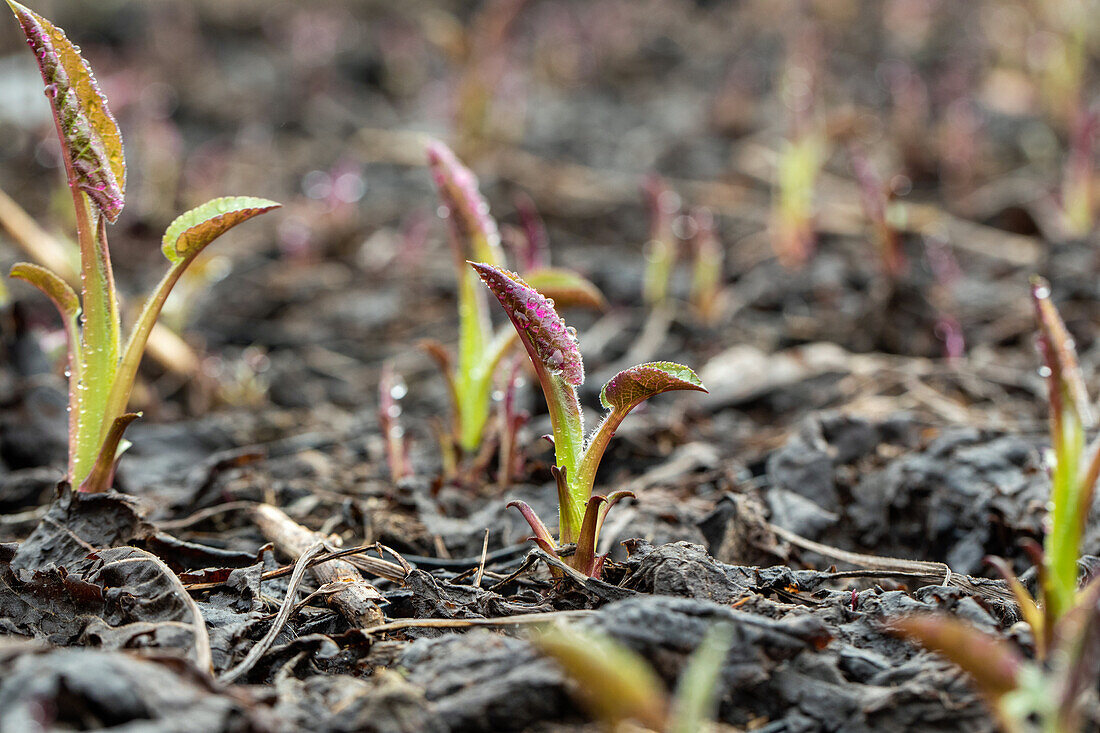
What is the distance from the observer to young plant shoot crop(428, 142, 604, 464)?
75.8 inches

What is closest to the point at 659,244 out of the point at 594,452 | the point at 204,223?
the point at 594,452

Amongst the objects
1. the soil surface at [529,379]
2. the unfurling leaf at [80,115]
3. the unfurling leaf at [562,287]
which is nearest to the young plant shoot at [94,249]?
the unfurling leaf at [80,115]

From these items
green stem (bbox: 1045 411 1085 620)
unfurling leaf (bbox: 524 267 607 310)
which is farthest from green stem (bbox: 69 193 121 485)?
green stem (bbox: 1045 411 1085 620)

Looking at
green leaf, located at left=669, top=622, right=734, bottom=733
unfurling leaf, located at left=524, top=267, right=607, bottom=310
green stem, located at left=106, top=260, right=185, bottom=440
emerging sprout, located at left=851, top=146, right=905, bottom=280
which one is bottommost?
green leaf, located at left=669, top=622, right=734, bottom=733

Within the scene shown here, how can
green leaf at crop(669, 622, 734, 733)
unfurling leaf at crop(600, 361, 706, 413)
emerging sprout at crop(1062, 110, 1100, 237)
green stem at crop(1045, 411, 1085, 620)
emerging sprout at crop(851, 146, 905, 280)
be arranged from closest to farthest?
green leaf at crop(669, 622, 734, 733) < green stem at crop(1045, 411, 1085, 620) < unfurling leaf at crop(600, 361, 706, 413) < emerging sprout at crop(851, 146, 905, 280) < emerging sprout at crop(1062, 110, 1100, 237)

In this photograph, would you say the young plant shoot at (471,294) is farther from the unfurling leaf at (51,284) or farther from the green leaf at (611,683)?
the green leaf at (611,683)

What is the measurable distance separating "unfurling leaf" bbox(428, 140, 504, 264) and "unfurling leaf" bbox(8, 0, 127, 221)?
66 cm

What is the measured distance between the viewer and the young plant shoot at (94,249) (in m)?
1.40

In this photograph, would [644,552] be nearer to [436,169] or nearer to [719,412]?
[436,169]

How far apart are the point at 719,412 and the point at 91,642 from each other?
1.79 m

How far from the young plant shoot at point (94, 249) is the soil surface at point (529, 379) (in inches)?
5.1

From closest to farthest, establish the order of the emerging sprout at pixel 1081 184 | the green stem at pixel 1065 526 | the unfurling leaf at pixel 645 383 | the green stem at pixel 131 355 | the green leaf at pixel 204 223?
the green stem at pixel 1065 526 → the unfurling leaf at pixel 645 383 → the green leaf at pixel 204 223 → the green stem at pixel 131 355 → the emerging sprout at pixel 1081 184

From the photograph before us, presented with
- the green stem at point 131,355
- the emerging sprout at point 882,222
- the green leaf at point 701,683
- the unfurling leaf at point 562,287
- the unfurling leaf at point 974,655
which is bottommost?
the green leaf at point 701,683

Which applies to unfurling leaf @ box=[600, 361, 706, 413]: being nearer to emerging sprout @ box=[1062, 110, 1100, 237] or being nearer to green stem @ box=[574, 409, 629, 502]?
green stem @ box=[574, 409, 629, 502]
